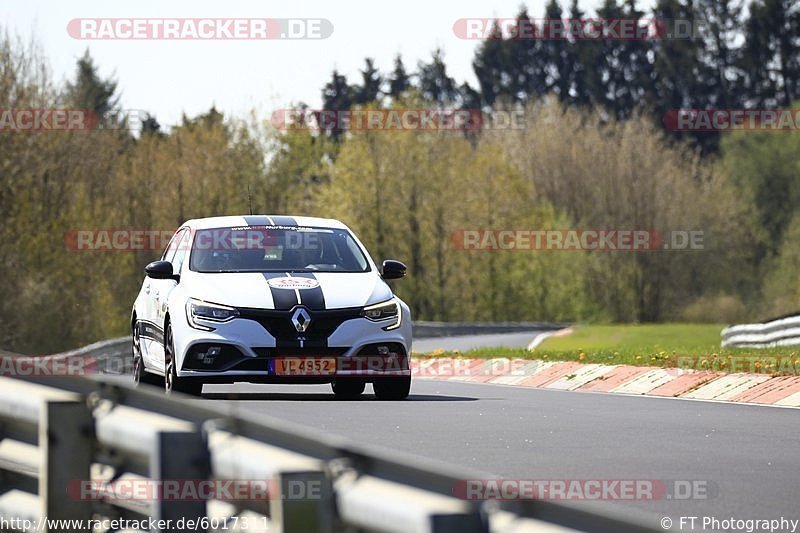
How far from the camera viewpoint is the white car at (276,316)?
55.0 feet

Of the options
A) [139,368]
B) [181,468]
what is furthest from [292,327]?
[181,468]

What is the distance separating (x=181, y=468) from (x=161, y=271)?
1189cm

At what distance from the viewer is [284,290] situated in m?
16.9

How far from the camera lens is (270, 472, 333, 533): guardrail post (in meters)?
5.11

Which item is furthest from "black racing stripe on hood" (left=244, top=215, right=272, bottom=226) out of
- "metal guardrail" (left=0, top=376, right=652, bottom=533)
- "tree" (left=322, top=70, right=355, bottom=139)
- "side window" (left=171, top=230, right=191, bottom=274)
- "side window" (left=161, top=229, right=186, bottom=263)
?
"tree" (left=322, top=70, right=355, bottom=139)

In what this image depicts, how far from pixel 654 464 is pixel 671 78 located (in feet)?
308

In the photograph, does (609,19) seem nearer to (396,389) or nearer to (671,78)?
(671,78)

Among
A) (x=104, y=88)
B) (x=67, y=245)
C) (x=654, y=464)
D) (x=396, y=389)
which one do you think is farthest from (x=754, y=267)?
(x=654, y=464)

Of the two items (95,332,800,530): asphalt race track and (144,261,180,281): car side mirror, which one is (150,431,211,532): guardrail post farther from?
(144,261,180,281): car side mirror

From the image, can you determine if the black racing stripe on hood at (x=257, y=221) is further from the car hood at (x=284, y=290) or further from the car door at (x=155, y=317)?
the car hood at (x=284, y=290)

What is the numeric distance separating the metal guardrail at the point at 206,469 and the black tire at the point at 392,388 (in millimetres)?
10731

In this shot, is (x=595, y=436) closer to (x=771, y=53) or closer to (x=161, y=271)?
(x=161, y=271)

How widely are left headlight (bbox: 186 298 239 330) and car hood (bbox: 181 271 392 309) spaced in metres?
0.06

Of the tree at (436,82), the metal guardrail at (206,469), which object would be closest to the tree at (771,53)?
the tree at (436,82)
